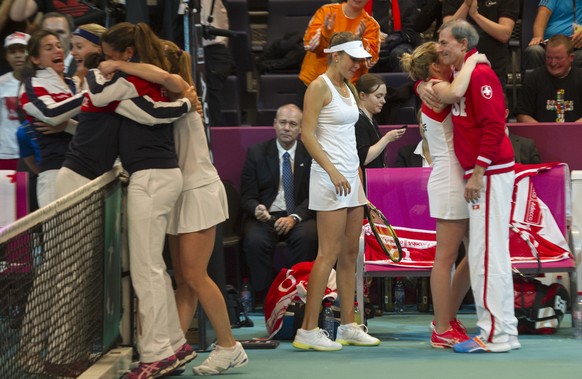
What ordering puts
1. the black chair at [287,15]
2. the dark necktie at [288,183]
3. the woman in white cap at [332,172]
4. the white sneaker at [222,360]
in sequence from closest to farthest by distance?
the white sneaker at [222,360] < the woman in white cap at [332,172] < the dark necktie at [288,183] < the black chair at [287,15]

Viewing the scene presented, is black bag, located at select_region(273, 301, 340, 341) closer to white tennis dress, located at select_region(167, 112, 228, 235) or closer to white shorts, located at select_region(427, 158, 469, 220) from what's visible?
white shorts, located at select_region(427, 158, 469, 220)

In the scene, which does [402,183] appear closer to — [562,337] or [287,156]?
[287,156]

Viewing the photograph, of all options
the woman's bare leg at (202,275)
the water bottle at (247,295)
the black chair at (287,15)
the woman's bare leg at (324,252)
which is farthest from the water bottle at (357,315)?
the black chair at (287,15)

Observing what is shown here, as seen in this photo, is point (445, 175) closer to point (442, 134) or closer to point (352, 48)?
point (442, 134)

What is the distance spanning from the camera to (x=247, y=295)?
870 cm

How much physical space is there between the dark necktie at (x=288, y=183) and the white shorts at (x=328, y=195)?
1885mm

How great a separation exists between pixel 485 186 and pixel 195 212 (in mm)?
1700

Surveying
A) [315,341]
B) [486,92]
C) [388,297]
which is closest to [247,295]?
[388,297]

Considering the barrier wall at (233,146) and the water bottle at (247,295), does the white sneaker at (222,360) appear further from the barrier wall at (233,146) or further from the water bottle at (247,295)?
the barrier wall at (233,146)

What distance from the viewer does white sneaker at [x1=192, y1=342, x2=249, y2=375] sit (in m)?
5.79

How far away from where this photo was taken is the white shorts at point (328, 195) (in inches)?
261

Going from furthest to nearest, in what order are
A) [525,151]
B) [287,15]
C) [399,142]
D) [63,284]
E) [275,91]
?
[287,15] → [275,91] → [399,142] → [525,151] → [63,284]

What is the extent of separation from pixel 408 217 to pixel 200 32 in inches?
86.6

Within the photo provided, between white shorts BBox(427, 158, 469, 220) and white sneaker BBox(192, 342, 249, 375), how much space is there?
4.86ft
